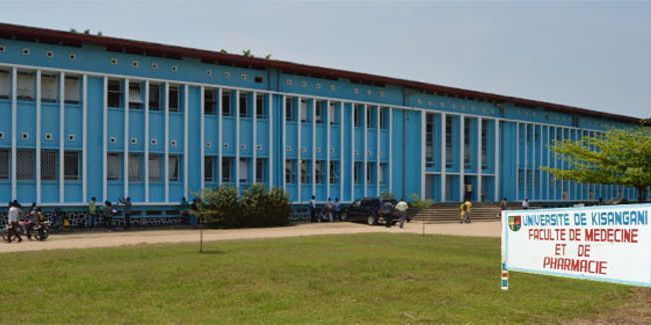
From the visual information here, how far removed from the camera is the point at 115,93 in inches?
1420

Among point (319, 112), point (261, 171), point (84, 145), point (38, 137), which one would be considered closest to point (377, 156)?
point (319, 112)

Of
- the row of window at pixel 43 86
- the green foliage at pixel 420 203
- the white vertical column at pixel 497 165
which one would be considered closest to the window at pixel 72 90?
the row of window at pixel 43 86

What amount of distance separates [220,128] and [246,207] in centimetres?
475

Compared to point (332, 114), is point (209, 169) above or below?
below

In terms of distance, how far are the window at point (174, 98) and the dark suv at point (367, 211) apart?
11807 mm

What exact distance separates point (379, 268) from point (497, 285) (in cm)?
314

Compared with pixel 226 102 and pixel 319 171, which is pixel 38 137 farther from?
pixel 319 171

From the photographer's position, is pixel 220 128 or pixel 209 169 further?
pixel 209 169

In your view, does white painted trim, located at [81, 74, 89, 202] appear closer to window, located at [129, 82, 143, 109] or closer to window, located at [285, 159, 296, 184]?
window, located at [129, 82, 143, 109]

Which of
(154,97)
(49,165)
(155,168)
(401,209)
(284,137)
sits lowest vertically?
(401,209)

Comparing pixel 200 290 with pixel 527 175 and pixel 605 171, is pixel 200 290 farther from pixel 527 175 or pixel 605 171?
pixel 527 175

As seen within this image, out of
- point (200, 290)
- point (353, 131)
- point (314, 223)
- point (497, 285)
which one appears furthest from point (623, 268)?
point (353, 131)

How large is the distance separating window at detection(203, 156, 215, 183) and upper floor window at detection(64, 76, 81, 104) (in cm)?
742

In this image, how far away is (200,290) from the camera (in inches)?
550
